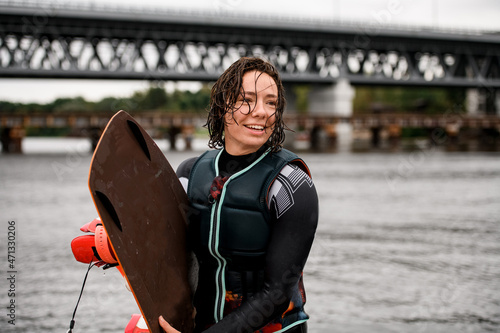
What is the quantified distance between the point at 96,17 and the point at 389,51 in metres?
28.0

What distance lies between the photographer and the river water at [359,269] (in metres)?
4.27

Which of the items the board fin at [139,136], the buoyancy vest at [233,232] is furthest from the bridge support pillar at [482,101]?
the board fin at [139,136]

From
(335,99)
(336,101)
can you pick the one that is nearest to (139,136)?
(336,101)

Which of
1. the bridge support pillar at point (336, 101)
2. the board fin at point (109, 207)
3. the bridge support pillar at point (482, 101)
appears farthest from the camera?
the bridge support pillar at point (482, 101)

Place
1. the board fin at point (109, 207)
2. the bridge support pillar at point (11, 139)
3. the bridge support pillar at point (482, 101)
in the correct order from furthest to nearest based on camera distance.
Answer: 1. the bridge support pillar at point (482, 101)
2. the bridge support pillar at point (11, 139)
3. the board fin at point (109, 207)

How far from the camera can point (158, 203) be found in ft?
6.07

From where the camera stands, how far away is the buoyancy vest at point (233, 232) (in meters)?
1.81

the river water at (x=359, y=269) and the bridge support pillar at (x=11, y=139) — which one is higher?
the river water at (x=359, y=269)

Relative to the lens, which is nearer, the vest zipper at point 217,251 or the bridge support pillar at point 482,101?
the vest zipper at point 217,251

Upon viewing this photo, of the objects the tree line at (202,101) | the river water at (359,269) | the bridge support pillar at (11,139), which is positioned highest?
the tree line at (202,101)

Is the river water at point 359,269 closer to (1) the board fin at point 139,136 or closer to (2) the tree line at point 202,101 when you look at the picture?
(1) the board fin at point 139,136

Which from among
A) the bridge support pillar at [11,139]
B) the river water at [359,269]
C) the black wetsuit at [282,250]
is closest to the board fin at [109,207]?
the black wetsuit at [282,250]

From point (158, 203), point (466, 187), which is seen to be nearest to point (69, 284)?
point (158, 203)

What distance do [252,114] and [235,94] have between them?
9 cm
